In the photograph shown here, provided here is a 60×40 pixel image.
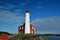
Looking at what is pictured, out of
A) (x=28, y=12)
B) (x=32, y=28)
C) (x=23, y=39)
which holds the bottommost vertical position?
(x=23, y=39)

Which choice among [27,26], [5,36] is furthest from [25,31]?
[5,36]

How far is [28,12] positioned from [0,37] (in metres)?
14.0

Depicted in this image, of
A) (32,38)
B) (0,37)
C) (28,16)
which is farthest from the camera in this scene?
(28,16)

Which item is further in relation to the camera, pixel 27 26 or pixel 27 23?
pixel 27 26

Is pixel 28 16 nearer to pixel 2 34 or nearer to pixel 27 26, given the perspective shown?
pixel 27 26

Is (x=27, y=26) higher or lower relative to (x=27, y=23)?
lower

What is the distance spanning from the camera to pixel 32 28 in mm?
39156

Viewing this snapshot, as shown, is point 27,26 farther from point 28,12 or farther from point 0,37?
point 0,37

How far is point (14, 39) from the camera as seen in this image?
1253 inches

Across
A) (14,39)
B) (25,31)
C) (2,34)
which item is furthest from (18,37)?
(2,34)

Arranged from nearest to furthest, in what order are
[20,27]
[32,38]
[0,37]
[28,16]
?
[0,37] → [32,38] → [28,16] → [20,27]

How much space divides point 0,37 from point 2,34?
0.54 metres

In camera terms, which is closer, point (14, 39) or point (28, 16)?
point (14, 39)

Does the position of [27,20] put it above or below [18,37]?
above
